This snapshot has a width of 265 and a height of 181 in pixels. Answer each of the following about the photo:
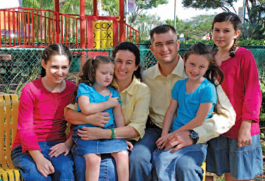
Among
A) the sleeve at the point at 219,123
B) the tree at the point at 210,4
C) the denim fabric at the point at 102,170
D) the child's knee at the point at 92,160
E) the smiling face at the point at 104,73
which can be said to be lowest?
the denim fabric at the point at 102,170

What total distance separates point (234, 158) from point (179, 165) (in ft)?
2.12

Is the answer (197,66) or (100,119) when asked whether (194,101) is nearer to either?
(197,66)

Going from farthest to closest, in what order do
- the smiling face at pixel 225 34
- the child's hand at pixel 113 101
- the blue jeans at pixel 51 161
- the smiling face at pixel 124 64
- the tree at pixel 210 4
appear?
1. the tree at pixel 210 4
2. the smiling face at pixel 124 64
3. the smiling face at pixel 225 34
4. the child's hand at pixel 113 101
5. the blue jeans at pixel 51 161

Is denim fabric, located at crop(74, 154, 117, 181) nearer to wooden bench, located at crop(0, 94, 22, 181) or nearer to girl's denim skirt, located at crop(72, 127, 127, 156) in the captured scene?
girl's denim skirt, located at crop(72, 127, 127, 156)

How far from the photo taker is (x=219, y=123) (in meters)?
2.45

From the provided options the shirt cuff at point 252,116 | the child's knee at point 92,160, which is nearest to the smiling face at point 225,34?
the shirt cuff at point 252,116

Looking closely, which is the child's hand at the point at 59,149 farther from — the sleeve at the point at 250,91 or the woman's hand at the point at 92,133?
the sleeve at the point at 250,91

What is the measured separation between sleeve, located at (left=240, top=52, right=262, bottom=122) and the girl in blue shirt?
0.25 m

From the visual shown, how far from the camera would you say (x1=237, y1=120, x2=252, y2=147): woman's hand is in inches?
98.3

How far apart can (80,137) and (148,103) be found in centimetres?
74

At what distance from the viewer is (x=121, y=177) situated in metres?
2.32

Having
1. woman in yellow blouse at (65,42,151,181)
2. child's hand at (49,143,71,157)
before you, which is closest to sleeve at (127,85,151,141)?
woman in yellow blouse at (65,42,151,181)

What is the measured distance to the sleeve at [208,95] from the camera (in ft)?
7.84

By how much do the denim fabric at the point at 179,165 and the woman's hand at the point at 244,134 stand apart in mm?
405
